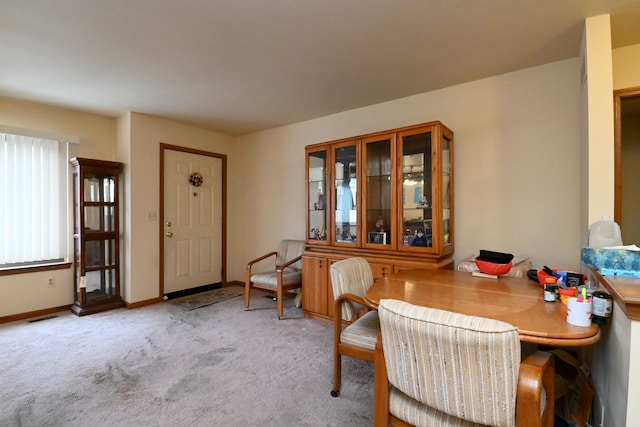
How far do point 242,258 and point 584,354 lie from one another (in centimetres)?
436

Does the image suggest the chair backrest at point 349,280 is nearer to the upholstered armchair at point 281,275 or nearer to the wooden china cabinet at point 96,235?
the upholstered armchair at point 281,275

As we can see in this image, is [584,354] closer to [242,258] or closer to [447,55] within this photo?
[447,55]

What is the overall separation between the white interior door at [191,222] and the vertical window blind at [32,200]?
3.88 ft

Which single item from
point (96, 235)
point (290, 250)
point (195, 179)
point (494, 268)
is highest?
point (195, 179)

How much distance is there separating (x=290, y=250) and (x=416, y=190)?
198 cm

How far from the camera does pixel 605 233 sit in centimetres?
187

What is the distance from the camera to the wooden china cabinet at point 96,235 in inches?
148

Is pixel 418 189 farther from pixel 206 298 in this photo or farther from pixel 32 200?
pixel 32 200

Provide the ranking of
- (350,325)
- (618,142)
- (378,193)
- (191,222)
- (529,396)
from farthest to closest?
1. (191,222)
2. (378,193)
3. (618,142)
4. (350,325)
5. (529,396)

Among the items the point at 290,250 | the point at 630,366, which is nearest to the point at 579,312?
the point at 630,366

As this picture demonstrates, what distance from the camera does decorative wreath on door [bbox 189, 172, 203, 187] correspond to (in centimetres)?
468

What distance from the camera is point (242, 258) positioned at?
17.1ft

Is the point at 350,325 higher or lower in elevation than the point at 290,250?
lower

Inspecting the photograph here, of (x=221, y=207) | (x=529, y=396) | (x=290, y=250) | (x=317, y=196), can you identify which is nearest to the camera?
(x=529, y=396)
